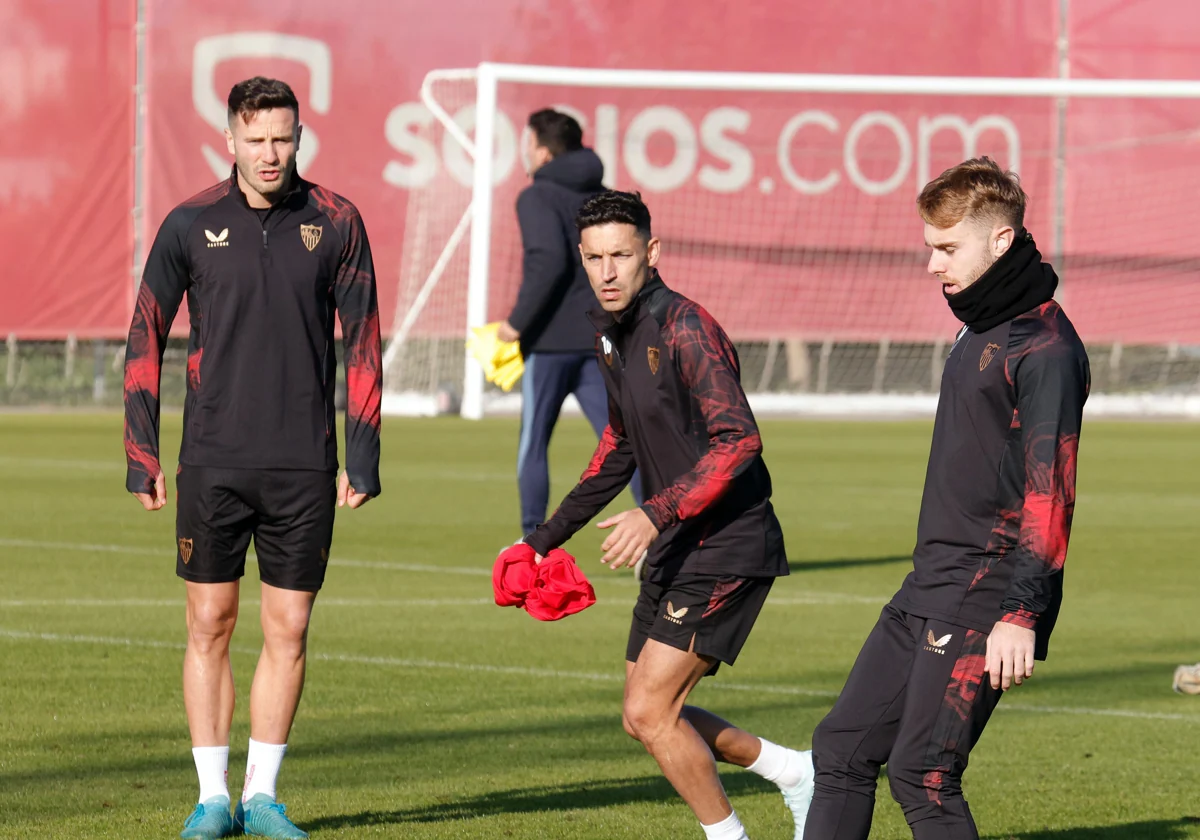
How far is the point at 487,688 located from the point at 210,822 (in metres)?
2.73

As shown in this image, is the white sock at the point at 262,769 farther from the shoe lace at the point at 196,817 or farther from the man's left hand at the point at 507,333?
the man's left hand at the point at 507,333

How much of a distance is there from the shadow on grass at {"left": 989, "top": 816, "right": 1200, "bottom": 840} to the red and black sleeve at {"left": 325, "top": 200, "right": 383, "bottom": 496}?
215 cm

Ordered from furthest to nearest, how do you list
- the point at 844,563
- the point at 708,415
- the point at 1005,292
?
the point at 844,563
the point at 708,415
the point at 1005,292

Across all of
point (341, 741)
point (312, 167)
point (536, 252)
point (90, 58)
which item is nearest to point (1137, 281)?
point (312, 167)

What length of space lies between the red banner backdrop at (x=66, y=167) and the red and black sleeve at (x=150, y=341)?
78.8 ft

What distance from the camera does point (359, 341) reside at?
605 cm

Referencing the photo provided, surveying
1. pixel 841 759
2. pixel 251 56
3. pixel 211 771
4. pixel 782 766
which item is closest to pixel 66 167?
pixel 251 56

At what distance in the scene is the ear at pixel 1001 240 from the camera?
4.57m

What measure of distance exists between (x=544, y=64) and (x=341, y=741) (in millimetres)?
24955

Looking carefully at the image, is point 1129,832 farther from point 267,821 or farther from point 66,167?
point 66,167

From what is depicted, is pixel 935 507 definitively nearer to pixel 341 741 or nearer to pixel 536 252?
pixel 341 741

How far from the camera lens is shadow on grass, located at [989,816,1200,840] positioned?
607 centimetres

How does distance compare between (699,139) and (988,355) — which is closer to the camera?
(988,355)

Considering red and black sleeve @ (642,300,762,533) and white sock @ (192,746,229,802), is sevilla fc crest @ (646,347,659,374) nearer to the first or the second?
red and black sleeve @ (642,300,762,533)
